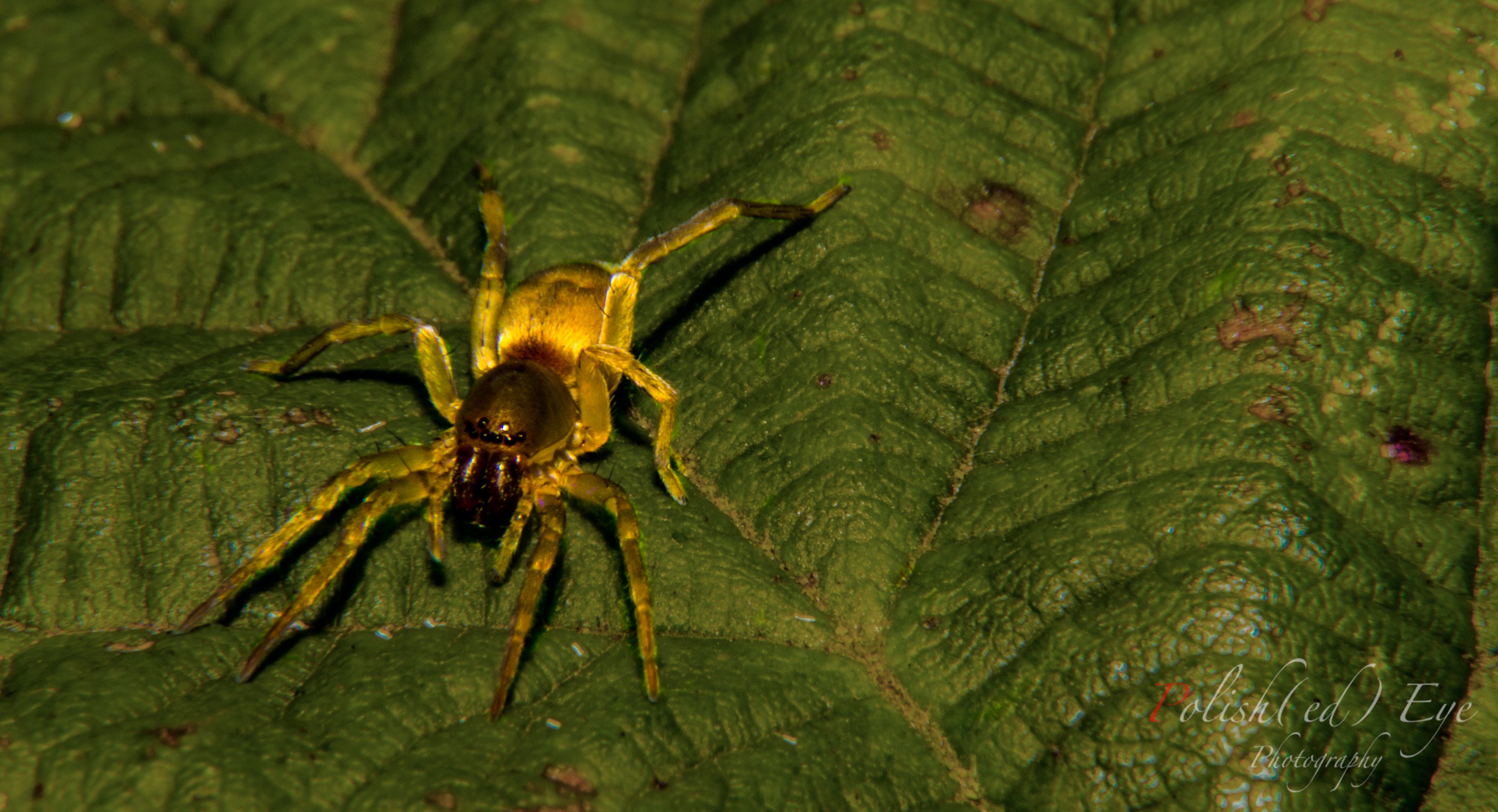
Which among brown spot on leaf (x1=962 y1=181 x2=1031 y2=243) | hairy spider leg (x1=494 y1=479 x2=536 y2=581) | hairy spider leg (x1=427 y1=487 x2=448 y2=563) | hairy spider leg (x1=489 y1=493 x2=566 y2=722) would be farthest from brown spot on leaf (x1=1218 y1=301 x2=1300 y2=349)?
hairy spider leg (x1=427 y1=487 x2=448 y2=563)

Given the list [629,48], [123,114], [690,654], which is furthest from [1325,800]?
[123,114]

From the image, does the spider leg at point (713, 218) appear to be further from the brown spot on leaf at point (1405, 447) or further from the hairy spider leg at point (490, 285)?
the brown spot on leaf at point (1405, 447)

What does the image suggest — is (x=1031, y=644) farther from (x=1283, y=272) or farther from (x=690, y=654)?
(x=1283, y=272)

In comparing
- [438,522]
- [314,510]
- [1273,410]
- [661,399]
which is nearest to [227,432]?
[314,510]

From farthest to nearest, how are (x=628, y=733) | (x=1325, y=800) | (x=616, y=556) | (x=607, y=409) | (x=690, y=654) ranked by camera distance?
(x=607, y=409) < (x=616, y=556) < (x=690, y=654) < (x=628, y=733) < (x=1325, y=800)

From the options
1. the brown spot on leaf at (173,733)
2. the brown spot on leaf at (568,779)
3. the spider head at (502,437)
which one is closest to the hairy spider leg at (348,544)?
the spider head at (502,437)

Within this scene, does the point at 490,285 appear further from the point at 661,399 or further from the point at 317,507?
the point at 317,507

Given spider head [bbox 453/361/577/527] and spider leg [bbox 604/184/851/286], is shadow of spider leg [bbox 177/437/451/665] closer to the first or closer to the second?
spider head [bbox 453/361/577/527]
